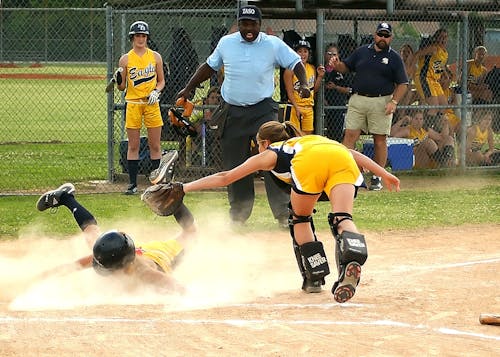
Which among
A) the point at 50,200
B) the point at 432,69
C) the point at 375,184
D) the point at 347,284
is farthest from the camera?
the point at 432,69

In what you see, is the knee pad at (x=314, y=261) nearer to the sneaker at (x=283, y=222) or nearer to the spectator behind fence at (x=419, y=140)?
the sneaker at (x=283, y=222)

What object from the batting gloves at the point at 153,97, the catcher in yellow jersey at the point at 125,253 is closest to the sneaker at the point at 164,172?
the catcher in yellow jersey at the point at 125,253

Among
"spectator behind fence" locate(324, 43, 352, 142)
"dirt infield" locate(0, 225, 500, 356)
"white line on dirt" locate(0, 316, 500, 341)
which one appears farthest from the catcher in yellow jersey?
"spectator behind fence" locate(324, 43, 352, 142)

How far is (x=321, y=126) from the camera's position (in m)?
14.0

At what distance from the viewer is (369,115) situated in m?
13.4

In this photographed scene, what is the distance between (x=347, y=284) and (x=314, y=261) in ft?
3.00

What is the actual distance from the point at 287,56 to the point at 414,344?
536 cm

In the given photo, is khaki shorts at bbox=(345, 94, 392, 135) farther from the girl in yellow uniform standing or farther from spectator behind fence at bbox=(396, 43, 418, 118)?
the girl in yellow uniform standing

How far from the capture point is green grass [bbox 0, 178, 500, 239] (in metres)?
11.1

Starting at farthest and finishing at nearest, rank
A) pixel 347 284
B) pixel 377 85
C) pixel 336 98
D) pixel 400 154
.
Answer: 1. pixel 336 98
2. pixel 400 154
3. pixel 377 85
4. pixel 347 284

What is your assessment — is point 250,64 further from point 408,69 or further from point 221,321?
point 408,69

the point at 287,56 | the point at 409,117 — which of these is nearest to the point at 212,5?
the point at 409,117

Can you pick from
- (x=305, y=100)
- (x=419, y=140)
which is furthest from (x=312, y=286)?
(x=419, y=140)

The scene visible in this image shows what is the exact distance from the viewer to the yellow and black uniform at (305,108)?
543 inches
